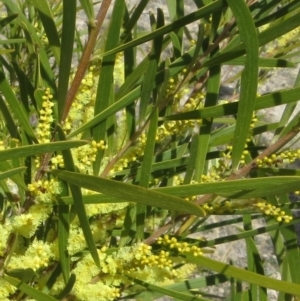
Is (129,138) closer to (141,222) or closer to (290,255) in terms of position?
(141,222)

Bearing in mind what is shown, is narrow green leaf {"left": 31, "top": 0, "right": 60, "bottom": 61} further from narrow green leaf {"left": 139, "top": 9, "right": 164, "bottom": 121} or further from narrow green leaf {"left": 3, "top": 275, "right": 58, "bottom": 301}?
narrow green leaf {"left": 3, "top": 275, "right": 58, "bottom": 301}

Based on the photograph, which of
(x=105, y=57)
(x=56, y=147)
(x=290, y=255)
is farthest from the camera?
(x=290, y=255)

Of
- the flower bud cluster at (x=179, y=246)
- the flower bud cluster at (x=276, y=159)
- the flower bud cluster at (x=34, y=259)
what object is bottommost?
the flower bud cluster at (x=34, y=259)

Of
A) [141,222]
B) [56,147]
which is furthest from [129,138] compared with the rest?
[56,147]

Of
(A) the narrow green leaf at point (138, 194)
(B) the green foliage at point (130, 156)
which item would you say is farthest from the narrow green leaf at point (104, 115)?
(A) the narrow green leaf at point (138, 194)

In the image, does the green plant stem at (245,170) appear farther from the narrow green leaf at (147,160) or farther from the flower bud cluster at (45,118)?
the flower bud cluster at (45,118)

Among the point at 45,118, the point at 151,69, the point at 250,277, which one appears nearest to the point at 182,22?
the point at 151,69
